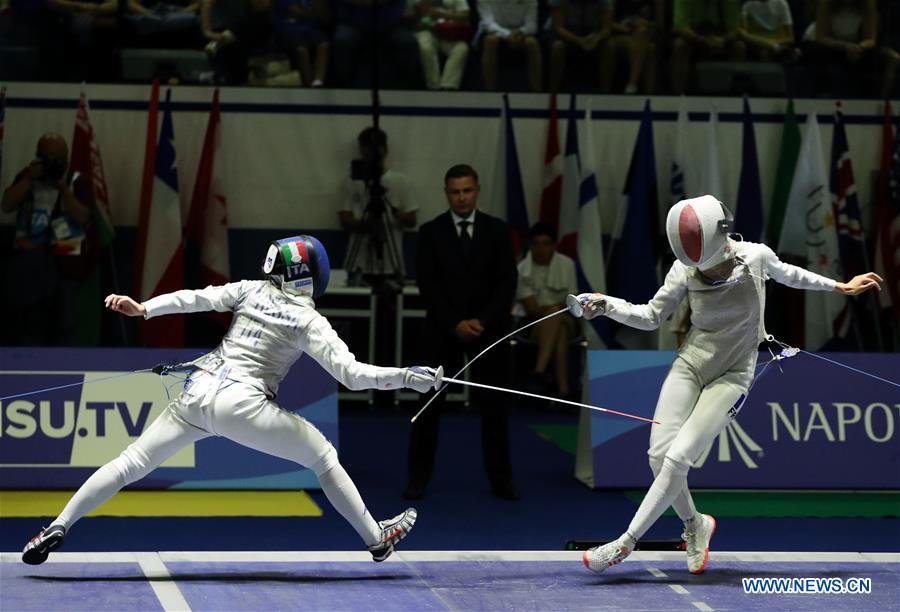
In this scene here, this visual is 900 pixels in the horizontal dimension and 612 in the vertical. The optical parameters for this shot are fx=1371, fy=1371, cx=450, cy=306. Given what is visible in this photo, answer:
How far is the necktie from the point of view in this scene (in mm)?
7441

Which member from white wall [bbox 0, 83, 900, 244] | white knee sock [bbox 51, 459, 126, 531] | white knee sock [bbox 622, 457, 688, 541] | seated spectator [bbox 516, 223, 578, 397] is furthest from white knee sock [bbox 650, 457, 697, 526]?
white wall [bbox 0, 83, 900, 244]

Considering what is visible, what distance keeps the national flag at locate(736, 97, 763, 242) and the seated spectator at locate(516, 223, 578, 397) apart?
1.59m

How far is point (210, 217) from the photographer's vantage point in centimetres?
1098

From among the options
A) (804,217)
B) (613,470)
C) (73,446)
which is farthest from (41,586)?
(804,217)

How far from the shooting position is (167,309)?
5422mm

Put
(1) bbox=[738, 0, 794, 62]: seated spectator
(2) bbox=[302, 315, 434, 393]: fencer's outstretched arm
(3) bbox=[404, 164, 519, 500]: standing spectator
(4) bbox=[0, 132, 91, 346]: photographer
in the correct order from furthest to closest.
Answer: (1) bbox=[738, 0, 794, 62]: seated spectator < (4) bbox=[0, 132, 91, 346]: photographer < (3) bbox=[404, 164, 519, 500]: standing spectator < (2) bbox=[302, 315, 434, 393]: fencer's outstretched arm

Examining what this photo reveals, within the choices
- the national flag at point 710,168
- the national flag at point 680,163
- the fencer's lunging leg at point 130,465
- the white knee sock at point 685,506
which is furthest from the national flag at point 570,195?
the fencer's lunging leg at point 130,465

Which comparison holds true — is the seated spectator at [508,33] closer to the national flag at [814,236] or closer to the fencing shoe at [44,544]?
the national flag at [814,236]

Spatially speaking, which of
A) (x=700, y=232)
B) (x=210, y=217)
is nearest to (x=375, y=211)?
(x=210, y=217)

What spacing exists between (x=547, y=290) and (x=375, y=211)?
4.87 ft

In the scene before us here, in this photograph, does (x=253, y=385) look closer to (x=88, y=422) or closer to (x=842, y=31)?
(x=88, y=422)

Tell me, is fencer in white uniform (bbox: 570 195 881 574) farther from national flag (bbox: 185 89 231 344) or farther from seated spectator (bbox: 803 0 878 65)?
seated spectator (bbox: 803 0 878 65)

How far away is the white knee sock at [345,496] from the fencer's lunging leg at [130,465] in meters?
0.52

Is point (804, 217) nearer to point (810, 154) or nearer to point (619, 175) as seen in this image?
point (810, 154)
